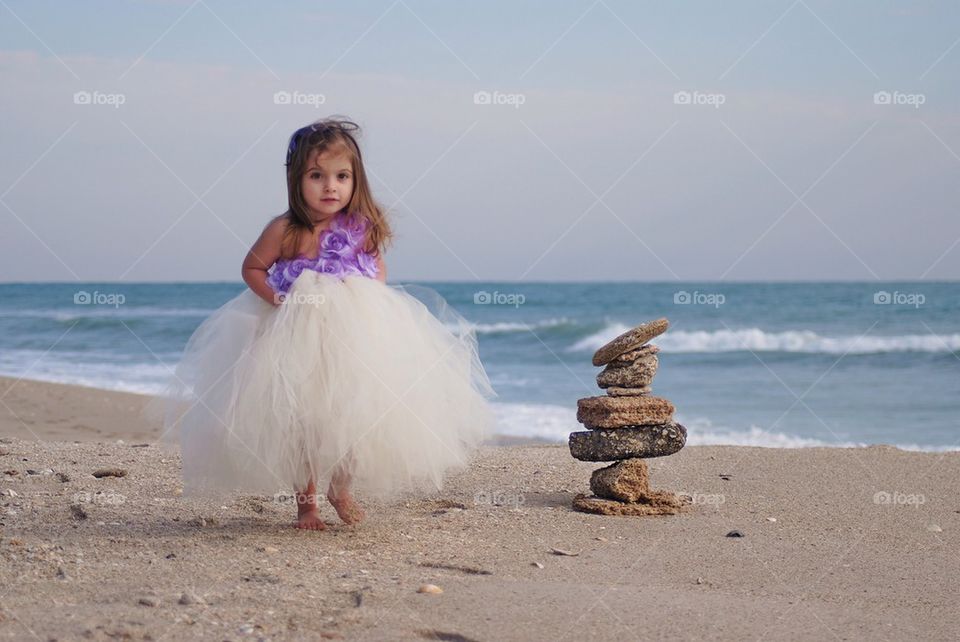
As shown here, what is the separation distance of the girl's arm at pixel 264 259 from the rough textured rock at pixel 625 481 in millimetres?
2218

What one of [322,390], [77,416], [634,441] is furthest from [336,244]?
[77,416]

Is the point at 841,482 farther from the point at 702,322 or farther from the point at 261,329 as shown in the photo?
the point at 702,322

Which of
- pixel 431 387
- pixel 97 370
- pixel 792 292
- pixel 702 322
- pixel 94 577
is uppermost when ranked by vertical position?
pixel 792 292

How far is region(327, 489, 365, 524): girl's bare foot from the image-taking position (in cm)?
551

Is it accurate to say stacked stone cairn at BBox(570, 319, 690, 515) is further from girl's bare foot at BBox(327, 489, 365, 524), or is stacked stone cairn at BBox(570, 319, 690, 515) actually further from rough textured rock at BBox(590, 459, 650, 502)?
girl's bare foot at BBox(327, 489, 365, 524)

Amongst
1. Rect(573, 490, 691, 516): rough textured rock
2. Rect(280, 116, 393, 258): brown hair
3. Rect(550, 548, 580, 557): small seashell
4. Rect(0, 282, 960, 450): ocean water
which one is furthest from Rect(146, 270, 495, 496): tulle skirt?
Rect(0, 282, 960, 450): ocean water

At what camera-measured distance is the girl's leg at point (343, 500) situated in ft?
17.7

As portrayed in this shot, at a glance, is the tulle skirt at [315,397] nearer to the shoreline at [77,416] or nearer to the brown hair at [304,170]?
the brown hair at [304,170]

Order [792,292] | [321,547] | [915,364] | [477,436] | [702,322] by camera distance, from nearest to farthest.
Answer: [321,547] < [477,436] < [915,364] < [702,322] < [792,292]

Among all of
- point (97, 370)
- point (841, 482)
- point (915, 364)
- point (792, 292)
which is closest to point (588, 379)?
point (915, 364)

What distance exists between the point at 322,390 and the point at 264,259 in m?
0.84

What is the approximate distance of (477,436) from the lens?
5586 millimetres

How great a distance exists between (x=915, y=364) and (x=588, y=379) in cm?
668

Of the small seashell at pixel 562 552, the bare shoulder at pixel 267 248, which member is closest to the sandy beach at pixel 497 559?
the small seashell at pixel 562 552
